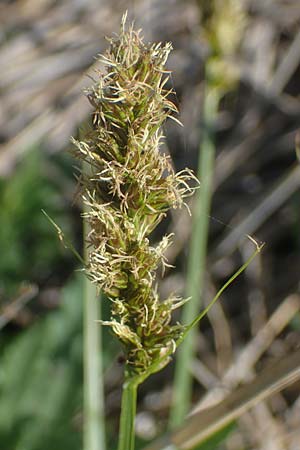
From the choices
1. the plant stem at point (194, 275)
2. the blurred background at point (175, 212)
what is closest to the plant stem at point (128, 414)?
the plant stem at point (194, 275)

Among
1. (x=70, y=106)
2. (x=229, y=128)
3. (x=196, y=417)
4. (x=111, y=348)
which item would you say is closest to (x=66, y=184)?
(x=70, y=106)

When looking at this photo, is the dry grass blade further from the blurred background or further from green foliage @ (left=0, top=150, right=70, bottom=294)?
green foliage @ (left=0, top=150, right=70, bottom=294)

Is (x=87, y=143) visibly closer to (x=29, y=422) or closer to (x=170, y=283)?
(x=29, y=422)

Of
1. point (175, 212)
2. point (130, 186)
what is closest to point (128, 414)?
point (130, 186)

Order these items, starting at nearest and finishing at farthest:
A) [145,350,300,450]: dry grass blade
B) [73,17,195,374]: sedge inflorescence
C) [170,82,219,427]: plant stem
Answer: [73,17,195,374]: sedge inflorescence, [145,350,300,450]: dry grass blade, [170,82,219,427]: plant stem

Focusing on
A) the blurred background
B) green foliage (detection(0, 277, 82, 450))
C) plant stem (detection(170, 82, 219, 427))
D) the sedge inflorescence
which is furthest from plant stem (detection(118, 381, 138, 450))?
green foliage (detection(0, 277, 82, 450))

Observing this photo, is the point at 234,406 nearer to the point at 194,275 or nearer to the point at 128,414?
the point at 128,414
